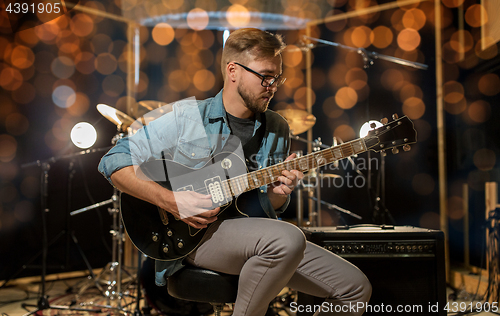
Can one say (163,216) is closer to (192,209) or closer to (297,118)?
(192,209)

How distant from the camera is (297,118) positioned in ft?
11.0

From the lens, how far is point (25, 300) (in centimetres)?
339

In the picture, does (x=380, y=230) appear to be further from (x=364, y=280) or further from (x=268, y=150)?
(x=268, y=150)

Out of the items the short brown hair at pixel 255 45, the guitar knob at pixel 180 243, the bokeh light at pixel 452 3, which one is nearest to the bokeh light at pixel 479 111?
the bokeh light at pixel 452 3

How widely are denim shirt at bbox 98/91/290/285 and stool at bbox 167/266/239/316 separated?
78mm

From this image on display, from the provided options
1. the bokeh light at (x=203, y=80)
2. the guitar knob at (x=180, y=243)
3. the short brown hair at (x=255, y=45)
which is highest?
the bokeh light at (x=203, y=80)

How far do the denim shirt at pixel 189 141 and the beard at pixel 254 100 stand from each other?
90 mm

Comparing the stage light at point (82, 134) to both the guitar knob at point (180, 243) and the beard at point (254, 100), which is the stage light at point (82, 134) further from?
the guitar knob at point (180, 243)

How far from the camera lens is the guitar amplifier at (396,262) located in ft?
6.70

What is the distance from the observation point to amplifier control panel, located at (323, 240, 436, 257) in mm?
2055

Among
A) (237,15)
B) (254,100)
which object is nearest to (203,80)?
(237,15)

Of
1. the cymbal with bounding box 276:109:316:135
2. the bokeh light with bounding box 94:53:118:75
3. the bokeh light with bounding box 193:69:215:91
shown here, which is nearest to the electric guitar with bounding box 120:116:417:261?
the cymbal with bounding box 276:109:316:135

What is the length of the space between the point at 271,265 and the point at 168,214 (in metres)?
0.48

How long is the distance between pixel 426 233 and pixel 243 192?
1.13 meters
